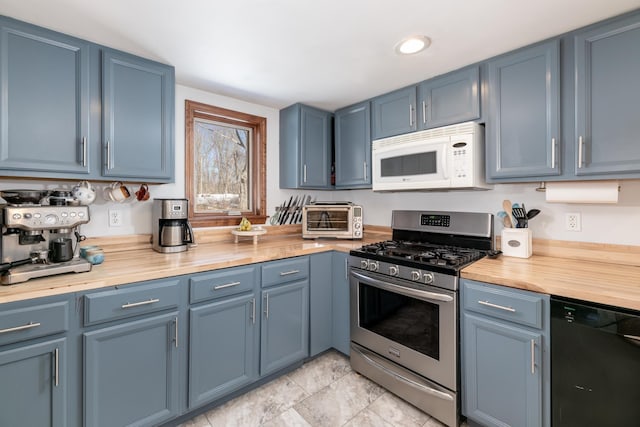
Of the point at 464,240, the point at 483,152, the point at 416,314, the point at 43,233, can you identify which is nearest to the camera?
the point at 43,233

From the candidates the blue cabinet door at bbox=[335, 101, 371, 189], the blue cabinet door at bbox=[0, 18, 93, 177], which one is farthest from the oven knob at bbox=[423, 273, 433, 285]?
the blue cabinet door at bbox=[0, 18, 93, 177]

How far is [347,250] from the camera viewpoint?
2289 mm

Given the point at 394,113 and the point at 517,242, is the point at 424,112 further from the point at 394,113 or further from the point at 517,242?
the point at 517,242

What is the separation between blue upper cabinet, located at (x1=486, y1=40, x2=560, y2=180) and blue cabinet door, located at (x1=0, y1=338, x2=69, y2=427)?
255 cm

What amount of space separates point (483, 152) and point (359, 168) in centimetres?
103

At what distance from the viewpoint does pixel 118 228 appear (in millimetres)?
2082

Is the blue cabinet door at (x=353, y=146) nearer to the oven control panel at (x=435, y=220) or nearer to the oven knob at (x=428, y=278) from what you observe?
the oven control panel at (x=435, y=220)

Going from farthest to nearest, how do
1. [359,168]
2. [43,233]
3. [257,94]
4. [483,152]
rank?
[359,168] → [257,94] → [483,152] → [43,233]

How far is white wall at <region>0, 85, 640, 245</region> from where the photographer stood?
1721 mm

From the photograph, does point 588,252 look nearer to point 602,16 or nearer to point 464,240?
point 464,240

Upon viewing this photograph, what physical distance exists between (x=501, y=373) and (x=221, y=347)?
5.14 feet

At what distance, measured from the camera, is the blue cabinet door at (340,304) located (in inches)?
91.4

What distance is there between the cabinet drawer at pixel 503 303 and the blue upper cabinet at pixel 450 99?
1139 mm

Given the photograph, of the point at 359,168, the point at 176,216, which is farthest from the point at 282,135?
the point at 176,216
